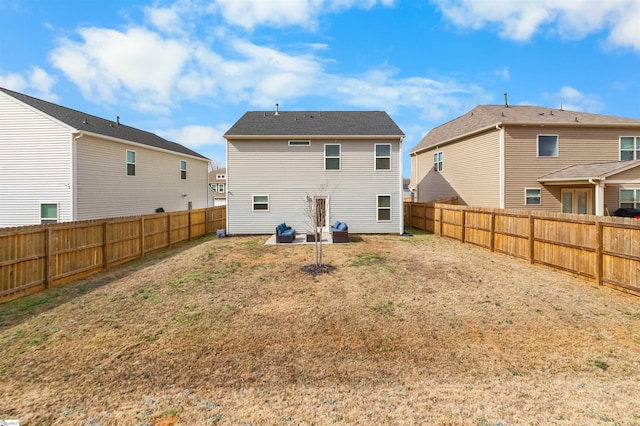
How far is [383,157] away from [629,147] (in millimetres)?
14128

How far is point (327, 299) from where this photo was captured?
22.0 ft

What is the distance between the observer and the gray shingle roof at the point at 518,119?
15914 millimetres

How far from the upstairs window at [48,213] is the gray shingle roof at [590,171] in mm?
24574

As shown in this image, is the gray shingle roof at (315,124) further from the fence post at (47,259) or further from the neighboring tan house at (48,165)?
the fence post at (47,259)

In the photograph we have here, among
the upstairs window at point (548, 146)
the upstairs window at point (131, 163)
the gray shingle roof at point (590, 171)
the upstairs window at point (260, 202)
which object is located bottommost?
the upstairs window at point (260, 202)

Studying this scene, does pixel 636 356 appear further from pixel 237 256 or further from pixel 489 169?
pixel 489 169

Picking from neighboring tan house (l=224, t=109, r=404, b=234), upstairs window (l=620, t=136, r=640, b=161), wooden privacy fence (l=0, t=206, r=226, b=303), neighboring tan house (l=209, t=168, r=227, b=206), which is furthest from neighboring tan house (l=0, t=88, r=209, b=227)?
upstairs window (l=620, t=136, r=640, b=161)

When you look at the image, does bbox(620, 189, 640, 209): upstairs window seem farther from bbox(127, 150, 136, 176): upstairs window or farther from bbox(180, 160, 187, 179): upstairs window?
bbox(180, 160, 187, 179): upstairs window

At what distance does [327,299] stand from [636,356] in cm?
515

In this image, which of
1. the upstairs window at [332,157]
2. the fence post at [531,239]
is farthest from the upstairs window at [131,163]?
the fence post at [531,239]

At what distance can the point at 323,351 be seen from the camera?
4.46 meters

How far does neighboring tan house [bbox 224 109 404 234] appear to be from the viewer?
16.1 meters

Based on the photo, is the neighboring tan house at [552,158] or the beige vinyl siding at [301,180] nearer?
the neighboring tan house at [552,158]

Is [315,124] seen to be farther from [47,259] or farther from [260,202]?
[47,259]
